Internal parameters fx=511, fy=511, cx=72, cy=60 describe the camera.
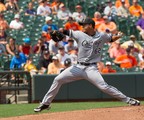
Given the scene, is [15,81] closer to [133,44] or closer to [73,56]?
[73,56]

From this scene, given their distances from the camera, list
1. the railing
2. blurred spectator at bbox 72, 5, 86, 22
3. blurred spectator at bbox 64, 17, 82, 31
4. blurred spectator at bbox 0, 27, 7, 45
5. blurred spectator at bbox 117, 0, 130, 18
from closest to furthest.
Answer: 1. the railing
2. blurred spectator at bbox 0, 27, 7, 45
3. blurred spectator at bbox 64, 17, 82, 31
4. blurred spectator at bbox 72, 5, 86, 22
5. blurred spectator at bbox 117, 0, 130, 18

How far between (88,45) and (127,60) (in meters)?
6.12

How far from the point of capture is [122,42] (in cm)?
1681

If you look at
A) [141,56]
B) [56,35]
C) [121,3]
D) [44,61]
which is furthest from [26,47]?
[56,35]

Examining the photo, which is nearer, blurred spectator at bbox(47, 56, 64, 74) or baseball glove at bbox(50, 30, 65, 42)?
baseball glove at bbox(50, 30, 65, 42)

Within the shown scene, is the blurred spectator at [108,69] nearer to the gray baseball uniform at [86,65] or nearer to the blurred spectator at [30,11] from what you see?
the blurred spectator at [30,11]

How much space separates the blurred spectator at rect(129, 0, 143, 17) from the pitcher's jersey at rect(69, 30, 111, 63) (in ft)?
31.1

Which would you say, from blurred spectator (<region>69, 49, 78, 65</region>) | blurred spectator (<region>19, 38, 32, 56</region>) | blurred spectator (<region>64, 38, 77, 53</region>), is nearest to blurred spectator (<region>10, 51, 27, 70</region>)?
blurred spectator (<region>19, 38, 32, 56</region>)

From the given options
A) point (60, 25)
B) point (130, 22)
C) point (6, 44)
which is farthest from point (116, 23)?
point (6, 44)

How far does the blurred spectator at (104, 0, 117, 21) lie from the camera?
58.6 ft

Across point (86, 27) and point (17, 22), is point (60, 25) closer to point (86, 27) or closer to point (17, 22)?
point (17, 22)

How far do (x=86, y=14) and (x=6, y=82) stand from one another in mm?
5883

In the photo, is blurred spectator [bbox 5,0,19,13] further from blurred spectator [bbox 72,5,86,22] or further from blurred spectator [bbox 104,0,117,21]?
blurred spectator [bbox 104,0,117,21]

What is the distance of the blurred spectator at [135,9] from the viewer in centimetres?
1831
